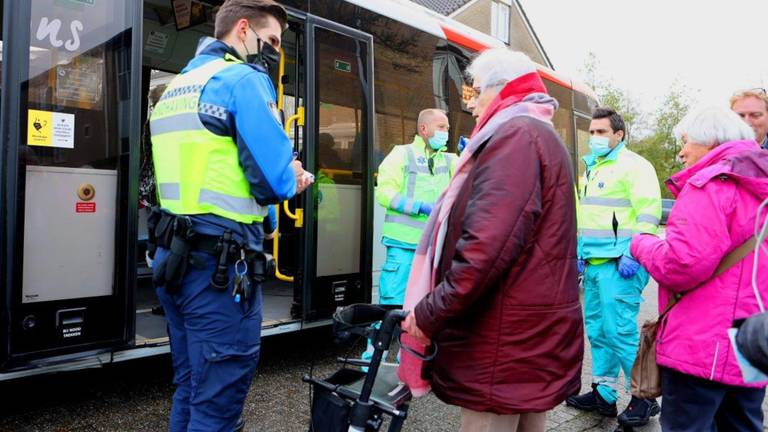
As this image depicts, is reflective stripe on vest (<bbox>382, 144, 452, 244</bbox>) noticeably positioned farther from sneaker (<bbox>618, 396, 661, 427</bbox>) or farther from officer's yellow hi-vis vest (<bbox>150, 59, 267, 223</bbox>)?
officer's yellow hi-vis vest (<bbox>150, 59, 267, 223</bbox>)

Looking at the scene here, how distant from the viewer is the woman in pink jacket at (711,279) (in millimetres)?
2395

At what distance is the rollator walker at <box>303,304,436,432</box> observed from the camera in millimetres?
2160

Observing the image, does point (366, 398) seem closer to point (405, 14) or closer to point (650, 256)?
point (650, 256)

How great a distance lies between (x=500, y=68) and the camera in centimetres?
225

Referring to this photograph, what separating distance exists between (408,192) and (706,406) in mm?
2581

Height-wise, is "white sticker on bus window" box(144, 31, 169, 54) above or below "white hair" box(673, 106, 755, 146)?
above

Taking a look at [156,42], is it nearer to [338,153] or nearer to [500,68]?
[338,153]

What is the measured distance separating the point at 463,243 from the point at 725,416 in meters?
1.48

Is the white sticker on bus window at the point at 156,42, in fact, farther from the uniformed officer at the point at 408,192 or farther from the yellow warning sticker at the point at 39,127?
the yellow warning sticker at the point at 39,127

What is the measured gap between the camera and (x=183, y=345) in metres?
2.57

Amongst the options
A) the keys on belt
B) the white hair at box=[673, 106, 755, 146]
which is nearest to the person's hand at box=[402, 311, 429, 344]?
the keys on belt

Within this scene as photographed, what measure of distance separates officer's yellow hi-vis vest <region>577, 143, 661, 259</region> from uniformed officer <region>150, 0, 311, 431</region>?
2292 mm

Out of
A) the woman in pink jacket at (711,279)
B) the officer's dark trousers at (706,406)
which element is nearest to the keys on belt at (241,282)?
A: the woman in pink jacket at (711,279)

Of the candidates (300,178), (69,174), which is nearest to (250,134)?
(300,178)
